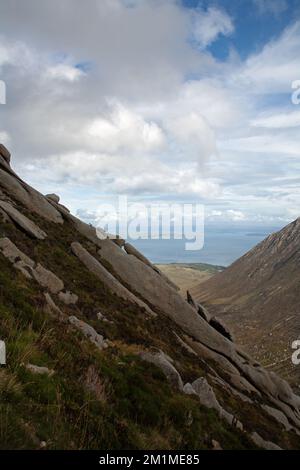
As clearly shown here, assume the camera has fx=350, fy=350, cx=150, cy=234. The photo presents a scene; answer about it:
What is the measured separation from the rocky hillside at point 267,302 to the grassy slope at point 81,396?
7075cm

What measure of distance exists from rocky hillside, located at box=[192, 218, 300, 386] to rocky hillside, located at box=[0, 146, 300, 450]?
5482 centimetres

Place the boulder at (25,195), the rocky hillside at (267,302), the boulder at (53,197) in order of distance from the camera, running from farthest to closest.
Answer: the rocky hillside at (267,302) → the boulder at (53,197) → the boulder at (25,195)

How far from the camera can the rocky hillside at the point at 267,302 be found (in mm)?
100250

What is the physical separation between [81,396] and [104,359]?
423cm

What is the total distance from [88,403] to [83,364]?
109 inches

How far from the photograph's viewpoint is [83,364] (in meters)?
11.5

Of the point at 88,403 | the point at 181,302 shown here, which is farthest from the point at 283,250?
the point at 88,403

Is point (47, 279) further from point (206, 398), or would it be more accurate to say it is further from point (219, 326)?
point (219, 326)

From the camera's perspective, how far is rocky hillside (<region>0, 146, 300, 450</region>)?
814 centimetres

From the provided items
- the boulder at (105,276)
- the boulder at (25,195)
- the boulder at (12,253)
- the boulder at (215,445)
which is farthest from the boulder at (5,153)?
the boulder at (215,445)

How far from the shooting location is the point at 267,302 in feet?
474
